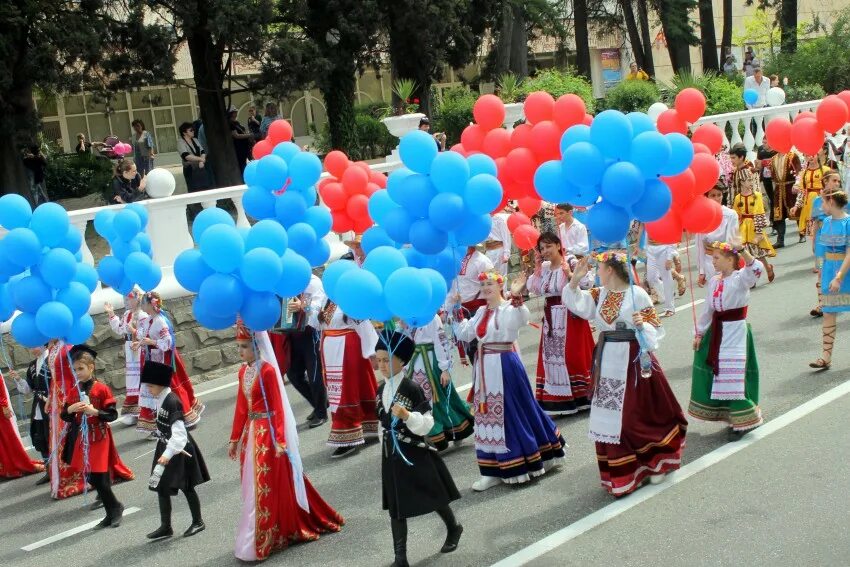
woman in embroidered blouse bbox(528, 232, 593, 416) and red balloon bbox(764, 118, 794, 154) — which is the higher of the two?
red balloon bbox(764, 118, 794, 154)

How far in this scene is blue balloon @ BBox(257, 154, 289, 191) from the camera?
310 inches

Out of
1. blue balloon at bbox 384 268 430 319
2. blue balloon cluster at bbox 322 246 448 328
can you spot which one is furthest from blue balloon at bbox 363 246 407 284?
blue balloon at bbox 384 268 430 319

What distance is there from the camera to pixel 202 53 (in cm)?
1927

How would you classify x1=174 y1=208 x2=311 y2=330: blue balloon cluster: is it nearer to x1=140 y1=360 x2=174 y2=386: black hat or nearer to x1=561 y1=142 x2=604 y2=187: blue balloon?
x1=140 y1=360 x2=174 y2=386: black hat

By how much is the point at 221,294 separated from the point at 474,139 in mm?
3682

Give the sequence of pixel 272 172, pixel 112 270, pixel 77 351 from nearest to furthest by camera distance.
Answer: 1. pixel 272 172
2. pixel 77 351
3. pixel 112 270

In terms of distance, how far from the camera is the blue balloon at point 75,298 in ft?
27.1

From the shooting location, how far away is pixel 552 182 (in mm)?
7367

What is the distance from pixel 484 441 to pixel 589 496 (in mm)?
902

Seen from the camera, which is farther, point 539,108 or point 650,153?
point 539,108

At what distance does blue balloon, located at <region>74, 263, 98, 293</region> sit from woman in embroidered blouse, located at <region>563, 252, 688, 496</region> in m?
3.93

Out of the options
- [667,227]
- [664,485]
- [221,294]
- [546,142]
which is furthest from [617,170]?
[221,294]

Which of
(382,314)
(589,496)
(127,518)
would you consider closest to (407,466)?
(382,314)

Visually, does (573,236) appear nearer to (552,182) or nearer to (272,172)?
(552,182)
